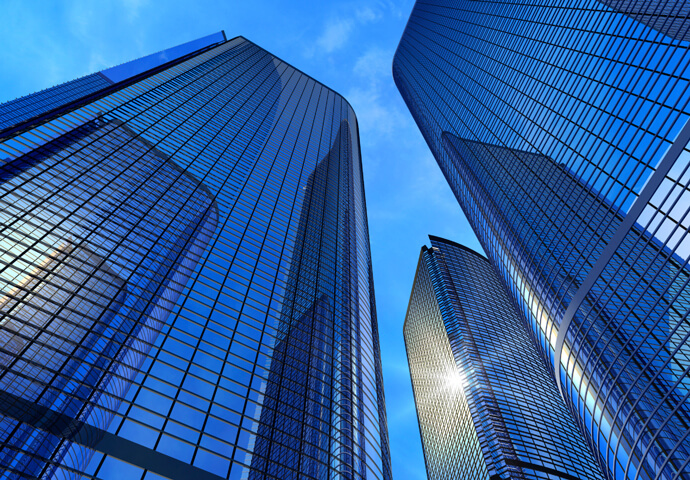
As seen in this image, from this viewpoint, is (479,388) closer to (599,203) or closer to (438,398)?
(438,398)

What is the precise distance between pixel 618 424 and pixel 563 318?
12444mm

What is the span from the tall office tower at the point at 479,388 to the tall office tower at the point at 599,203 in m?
29.0

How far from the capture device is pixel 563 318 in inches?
1967

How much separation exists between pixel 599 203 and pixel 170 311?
4250 cm

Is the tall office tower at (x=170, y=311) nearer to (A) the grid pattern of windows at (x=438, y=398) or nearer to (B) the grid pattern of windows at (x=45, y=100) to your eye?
(B) the grid pattern of windows at (x=45, y=100)

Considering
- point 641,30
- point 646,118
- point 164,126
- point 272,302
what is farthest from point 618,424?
point 164,126

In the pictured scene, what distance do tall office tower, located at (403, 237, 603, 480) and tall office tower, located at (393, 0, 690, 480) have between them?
29044 mm

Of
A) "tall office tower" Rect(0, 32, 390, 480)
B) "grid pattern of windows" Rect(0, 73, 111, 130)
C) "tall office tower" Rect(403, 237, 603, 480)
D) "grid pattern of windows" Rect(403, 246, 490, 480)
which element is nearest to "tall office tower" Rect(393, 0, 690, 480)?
"tall office tower" Rect(0, 32, 390, 480)

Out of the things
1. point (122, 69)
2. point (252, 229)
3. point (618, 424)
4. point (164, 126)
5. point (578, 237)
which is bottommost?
point (618, 424)

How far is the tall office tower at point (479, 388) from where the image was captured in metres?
80.1

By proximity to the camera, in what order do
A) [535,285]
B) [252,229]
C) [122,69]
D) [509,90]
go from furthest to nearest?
[122,69] → [509,90] → [535,285] → [252,229]

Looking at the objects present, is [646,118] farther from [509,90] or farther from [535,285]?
[509,90]

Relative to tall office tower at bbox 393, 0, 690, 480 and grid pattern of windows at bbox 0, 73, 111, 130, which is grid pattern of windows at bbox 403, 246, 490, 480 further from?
grid pattern of windows at bbox 0, 73, 111, 130

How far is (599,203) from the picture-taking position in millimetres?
49062
